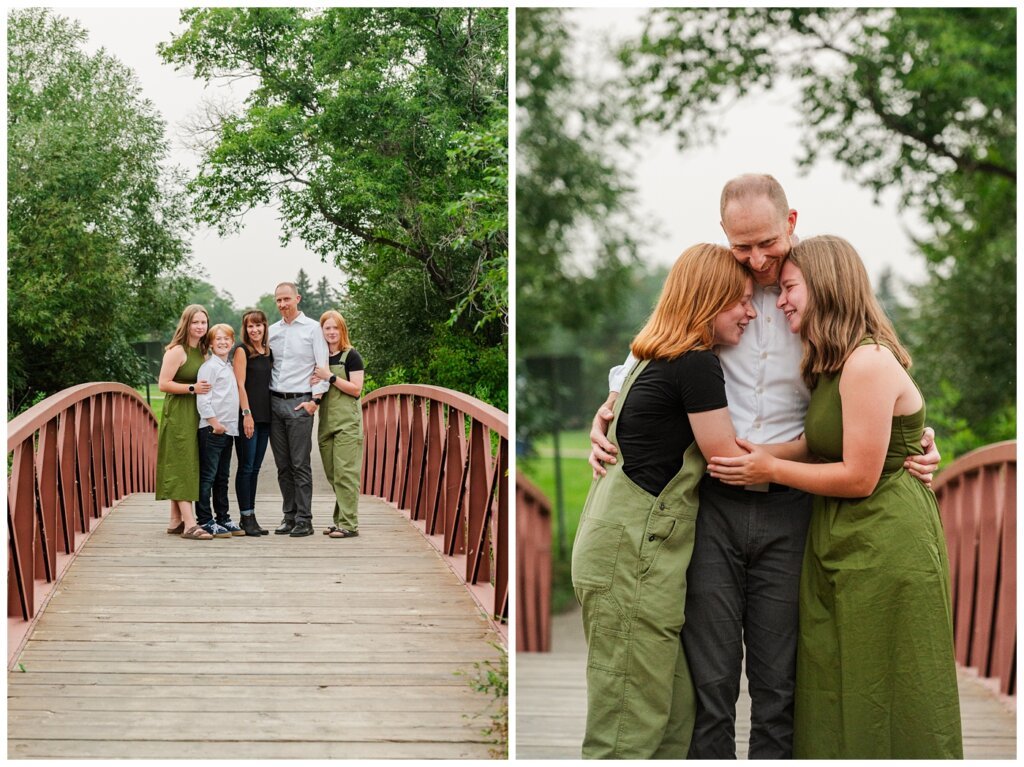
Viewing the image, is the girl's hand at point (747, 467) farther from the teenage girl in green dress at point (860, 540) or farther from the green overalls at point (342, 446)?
the green overalls at point (342, 446)

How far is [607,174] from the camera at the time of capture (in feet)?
18.5

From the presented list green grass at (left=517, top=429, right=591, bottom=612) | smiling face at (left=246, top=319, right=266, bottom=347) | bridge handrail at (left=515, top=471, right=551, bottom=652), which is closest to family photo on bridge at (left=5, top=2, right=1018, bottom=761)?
smiling face at (left=246, top=319, right=266, bottom=347)

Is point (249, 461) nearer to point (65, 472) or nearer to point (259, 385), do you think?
point (259, 385)

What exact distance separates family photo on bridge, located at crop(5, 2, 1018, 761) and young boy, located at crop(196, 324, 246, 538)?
1 centimetres

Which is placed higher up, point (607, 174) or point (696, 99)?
point (696, 99)

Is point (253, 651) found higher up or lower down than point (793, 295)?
lower down

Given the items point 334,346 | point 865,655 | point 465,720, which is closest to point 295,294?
point 334,346

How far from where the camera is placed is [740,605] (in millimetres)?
2135

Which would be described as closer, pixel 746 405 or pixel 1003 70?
pixel 746 405

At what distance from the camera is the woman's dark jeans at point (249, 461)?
2.75 meters

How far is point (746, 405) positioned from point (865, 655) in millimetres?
578

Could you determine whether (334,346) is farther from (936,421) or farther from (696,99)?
(936,421)

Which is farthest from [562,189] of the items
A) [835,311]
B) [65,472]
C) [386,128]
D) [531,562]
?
[835,311]

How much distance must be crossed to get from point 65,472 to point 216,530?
0.41 meters
